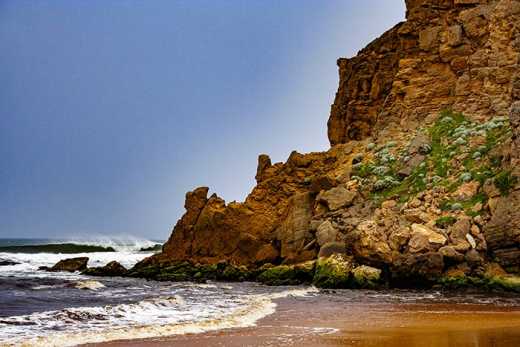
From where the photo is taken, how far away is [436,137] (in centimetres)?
3322

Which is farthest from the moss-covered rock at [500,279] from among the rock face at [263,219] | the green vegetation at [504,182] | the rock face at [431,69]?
the rock face at [263,219]

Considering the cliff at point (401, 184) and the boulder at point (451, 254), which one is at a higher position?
the cliff at point (401, 184)

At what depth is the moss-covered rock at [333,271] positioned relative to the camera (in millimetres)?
26312

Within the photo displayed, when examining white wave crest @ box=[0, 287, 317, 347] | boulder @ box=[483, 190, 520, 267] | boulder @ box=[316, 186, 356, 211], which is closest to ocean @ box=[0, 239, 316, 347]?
white wave crest @ box=[0, 287, 317, 347]

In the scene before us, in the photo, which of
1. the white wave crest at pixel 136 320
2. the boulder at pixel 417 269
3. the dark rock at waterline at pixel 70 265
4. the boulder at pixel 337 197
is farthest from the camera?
the dark rock at waterline at pixel 70 265

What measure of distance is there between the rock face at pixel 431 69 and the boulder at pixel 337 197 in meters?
7.13

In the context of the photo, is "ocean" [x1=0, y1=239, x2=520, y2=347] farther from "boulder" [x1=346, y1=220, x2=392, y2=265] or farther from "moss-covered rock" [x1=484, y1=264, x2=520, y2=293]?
"boulder" [x1=346, y1=220, x2=392, y2=265]

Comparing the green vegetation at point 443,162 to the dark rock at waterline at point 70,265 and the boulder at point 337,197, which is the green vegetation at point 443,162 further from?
the dark rock at waterline at point 70,265

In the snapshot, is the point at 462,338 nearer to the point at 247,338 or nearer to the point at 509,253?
the point at 247,338

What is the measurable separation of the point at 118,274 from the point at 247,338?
2746 centimetres

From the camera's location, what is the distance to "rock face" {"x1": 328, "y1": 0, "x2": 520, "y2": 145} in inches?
1323

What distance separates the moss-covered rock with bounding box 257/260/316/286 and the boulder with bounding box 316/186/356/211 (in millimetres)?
3772

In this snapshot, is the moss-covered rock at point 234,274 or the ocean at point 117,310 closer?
the ocean at point 117,310

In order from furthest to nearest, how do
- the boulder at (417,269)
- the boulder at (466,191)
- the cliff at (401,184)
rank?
the boulder at (466,191) → the cliff at (401,184) → the boulder at (417,269)
